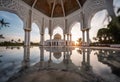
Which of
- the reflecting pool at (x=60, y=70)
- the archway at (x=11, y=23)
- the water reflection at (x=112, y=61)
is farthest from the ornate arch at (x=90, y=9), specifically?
the reflecting pool at (x=60, y=70)

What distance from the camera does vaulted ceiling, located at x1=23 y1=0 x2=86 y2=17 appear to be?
59.5 feet

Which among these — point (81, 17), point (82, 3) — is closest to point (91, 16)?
point (81, 17)

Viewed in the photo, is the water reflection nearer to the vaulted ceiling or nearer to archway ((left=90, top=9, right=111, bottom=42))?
archway ((left=90, top=9, right=111, bottom=42))

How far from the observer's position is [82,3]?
57.3ft

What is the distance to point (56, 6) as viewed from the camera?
2180 centimetres

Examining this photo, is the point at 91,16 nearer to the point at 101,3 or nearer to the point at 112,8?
the point at 101,3

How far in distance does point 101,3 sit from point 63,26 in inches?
424

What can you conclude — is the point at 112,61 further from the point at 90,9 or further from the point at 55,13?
the point at 55,13

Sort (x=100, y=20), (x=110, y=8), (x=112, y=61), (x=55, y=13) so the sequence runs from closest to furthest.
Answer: (x=110, y=8) < (x=112, y=61) < (x=100, y=20) < (x=55, y=13)

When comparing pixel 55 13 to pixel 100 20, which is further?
pixel 55 13

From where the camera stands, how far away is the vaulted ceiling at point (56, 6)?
18145 millimetres

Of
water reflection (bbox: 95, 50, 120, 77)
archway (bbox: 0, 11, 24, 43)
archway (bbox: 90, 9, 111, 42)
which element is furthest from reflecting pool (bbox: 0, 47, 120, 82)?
archway (bbox: 0, 11, 24, 43)

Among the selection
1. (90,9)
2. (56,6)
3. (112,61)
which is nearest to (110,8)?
(112,61)

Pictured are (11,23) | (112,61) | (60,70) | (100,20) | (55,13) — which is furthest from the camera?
(55,13)
